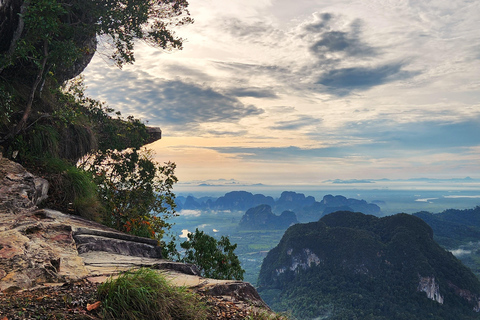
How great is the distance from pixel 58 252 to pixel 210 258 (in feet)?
26.6

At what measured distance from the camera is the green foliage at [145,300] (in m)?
3.20

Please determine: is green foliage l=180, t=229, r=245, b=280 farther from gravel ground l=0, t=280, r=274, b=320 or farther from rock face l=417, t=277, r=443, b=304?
rock face l=417, t=277, r=443, b=304

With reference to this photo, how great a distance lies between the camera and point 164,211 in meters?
14.4

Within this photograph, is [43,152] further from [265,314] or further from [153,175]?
[265,314]

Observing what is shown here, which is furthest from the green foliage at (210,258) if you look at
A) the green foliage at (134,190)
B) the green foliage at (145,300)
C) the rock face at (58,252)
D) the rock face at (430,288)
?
the rock face at (430,288)

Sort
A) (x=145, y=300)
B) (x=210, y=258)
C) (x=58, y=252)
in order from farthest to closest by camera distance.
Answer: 1. (x=210, y=258)
2. (x=58, y=252)
3. (x=145, y=300)

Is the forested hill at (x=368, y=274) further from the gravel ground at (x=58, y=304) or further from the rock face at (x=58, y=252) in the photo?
the gravel ground at (x=58, y=304)

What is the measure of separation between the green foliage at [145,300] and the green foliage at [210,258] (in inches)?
344

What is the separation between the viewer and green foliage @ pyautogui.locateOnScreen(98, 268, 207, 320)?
320 centimetres

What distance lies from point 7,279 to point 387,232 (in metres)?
146

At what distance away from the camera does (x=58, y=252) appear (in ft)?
15.3

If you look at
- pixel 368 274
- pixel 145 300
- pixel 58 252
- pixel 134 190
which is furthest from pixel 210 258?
pixel 368 274

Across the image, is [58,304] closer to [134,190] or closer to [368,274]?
[134,190]

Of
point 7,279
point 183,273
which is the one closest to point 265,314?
point 183,273
